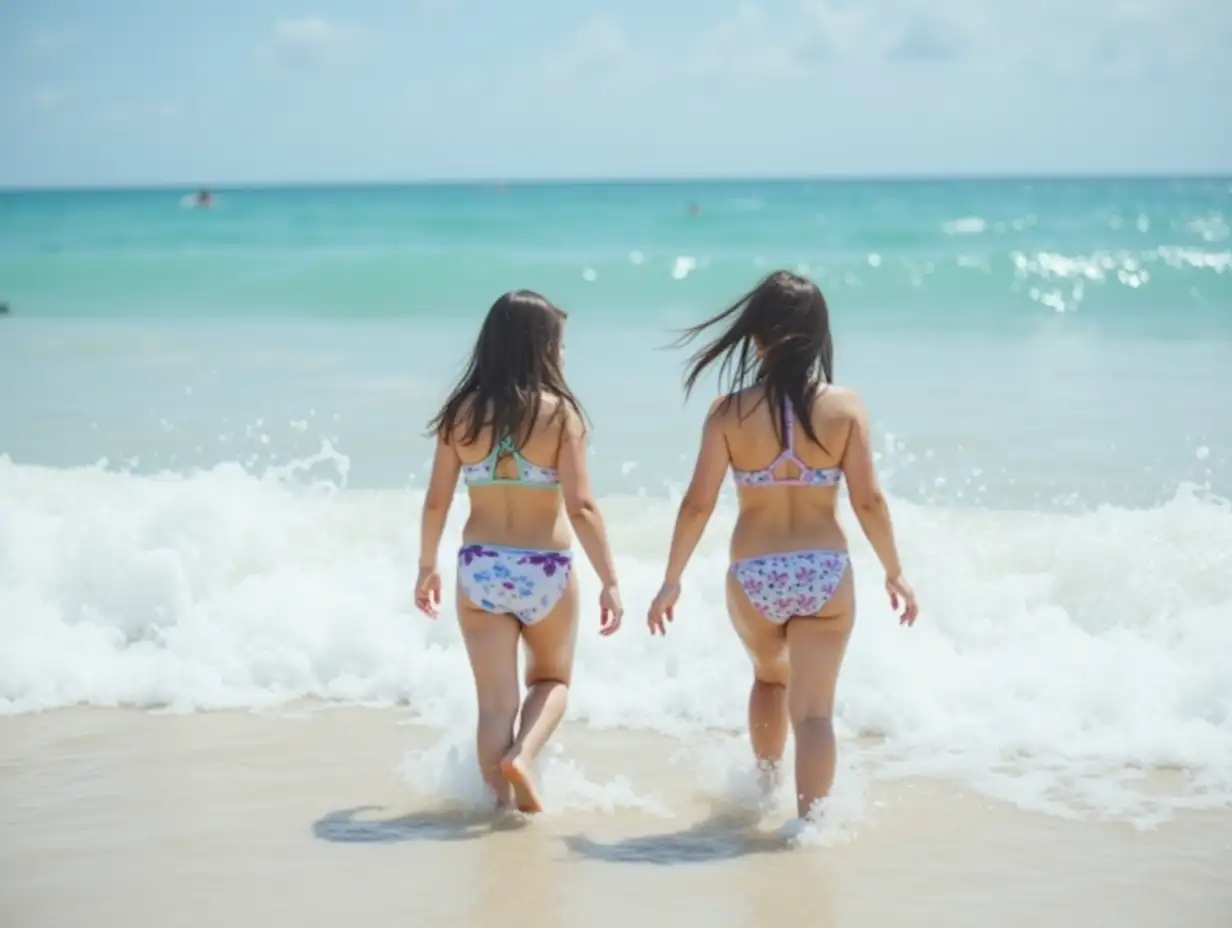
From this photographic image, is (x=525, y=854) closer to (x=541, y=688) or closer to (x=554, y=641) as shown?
(x=541, y=688)

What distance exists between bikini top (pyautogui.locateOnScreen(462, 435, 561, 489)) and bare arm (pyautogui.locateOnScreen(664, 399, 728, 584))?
16.0 inches

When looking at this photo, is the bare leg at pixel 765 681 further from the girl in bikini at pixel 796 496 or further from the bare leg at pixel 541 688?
the bare leg at pixel 541 688

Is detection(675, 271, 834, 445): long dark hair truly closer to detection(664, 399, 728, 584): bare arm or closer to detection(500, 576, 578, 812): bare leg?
detection(664, 399, 728, 584): bare arm

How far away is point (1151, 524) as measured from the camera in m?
6.68

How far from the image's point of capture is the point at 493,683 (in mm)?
4379

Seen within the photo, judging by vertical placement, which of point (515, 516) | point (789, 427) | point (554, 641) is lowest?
point (554, 641)

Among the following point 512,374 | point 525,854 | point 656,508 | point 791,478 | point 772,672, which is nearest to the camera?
point 525,854

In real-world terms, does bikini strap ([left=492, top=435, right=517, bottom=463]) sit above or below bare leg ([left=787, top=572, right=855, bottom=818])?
above

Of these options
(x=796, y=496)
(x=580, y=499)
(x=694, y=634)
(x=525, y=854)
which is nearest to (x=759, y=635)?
(x=796, y=496)

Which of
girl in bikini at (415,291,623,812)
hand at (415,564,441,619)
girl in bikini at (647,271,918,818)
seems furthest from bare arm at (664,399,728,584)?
hand at (415,564,441,619)

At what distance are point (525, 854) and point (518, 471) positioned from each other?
1084 millimetres

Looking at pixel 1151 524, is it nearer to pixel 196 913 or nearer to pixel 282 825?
pixel 282 825

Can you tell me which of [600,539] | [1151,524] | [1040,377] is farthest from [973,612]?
[1040,377]

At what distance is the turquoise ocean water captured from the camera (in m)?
5.37
